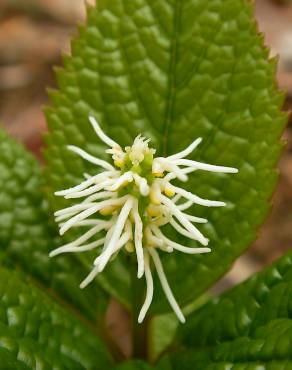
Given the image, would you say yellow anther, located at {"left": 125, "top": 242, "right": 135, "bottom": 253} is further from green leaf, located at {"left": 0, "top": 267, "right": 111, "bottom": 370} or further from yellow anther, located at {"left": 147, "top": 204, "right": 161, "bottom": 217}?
green leaf, located at {"left": 0, "top": 267, "right": 111, "bottom": 370}

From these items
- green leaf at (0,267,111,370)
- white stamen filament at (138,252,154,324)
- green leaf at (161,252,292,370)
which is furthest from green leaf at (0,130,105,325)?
white stamen filament at (138,252,154,324)

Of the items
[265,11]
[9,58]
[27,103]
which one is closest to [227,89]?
[27,103]

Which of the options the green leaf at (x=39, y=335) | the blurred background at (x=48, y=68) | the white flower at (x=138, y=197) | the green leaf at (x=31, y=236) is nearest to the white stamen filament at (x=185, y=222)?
the white flower at (x=138, y=197)

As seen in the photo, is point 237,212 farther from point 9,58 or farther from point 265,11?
point 265,11

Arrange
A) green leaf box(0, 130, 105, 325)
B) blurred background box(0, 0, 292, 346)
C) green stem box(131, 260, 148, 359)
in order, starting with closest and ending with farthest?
green stem box(131, 260, 148, 359)
green leaf box(0, 130, 105, 325)
blurred background box(0, 0, 292, 346)

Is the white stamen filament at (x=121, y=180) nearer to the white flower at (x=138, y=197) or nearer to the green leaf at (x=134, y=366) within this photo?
the white flower at (x=138, y=197)

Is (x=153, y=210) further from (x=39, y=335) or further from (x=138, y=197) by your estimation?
(x=39, y=335)
